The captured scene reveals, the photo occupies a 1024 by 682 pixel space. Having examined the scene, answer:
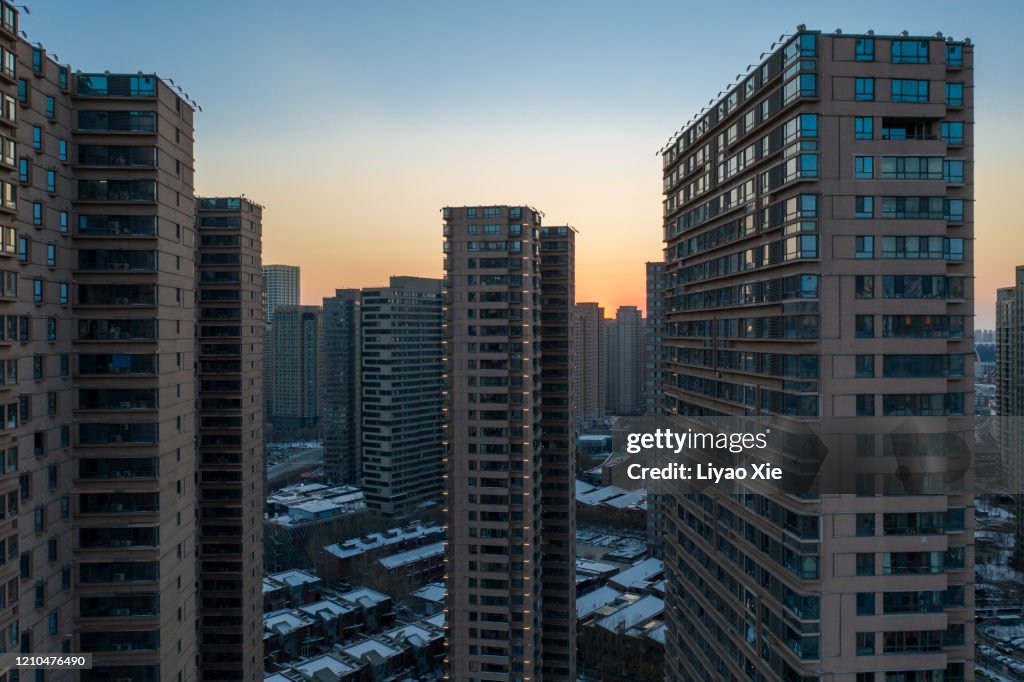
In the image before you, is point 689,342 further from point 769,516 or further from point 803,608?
point 803,608

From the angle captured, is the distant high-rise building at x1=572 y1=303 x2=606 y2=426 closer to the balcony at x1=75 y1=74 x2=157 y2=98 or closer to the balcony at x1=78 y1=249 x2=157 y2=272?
the balcony at x1=78 y1=249 x2=157 y2=272

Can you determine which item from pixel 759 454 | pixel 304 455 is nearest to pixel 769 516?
pixel 759 454

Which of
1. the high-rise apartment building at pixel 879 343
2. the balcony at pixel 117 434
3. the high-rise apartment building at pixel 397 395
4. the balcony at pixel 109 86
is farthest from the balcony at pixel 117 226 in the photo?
the high-rise apartment building at pixel 397 395

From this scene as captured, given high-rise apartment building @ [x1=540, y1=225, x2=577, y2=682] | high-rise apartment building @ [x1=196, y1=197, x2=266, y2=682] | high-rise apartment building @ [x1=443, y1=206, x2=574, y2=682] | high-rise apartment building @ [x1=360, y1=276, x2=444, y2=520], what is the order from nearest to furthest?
high-rise apartment building @ [x1=196, y1=197, x2=266, y2=682], high-rise apartment building @ [x1=443, y1=206, x2=574, y2=682], high-rise apartment building @ [x1=540, y1=225, x2=577, y2=682], high-rise apartment building @ [x1=360, y1=276, x2=444, y2=520]

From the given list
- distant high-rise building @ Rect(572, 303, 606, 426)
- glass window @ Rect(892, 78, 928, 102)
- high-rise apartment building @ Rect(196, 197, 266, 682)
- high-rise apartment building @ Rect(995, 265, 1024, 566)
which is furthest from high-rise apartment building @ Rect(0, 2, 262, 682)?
distant high-rise building @ Rect(572, 303, 606, 426)

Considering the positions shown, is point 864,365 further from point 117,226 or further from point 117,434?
point 117,226

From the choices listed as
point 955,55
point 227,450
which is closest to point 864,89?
point 955,55
